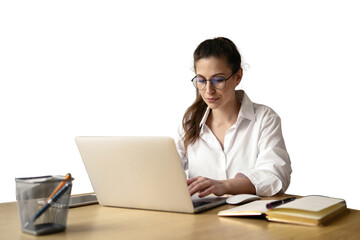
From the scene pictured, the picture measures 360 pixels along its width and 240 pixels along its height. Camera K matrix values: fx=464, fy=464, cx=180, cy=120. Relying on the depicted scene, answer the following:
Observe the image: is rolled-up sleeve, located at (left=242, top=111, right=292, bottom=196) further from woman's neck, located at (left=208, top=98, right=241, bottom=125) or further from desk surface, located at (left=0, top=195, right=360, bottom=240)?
desk surface, located at (left=0, top=195, right=360, bottom=240)

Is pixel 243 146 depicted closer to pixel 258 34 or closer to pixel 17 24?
pixel 258 34

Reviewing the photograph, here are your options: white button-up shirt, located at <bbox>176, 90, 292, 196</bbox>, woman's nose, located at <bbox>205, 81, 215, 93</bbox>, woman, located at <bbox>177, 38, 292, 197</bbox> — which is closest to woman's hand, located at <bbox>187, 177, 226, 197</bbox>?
woman, located at <bbox>177, 38, 292, 197</bbox>

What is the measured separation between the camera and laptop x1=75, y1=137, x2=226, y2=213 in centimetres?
156

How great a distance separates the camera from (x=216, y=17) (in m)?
4.08

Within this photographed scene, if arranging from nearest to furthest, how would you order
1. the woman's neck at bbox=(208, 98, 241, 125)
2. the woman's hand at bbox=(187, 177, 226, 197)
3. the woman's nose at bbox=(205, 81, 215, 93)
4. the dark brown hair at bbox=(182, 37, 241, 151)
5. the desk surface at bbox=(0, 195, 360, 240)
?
the desk surface at bbox=(0, 195, 360, 240) < the woman's hand at bbox=(187, 177, 226, 197) < the woman's nose at bbox=(205, 81, 215, 93) < the dark brown hair at bbox=(182, 37, 241, 151) < the woman's neck at bbox=(208, 98, 241, 125)

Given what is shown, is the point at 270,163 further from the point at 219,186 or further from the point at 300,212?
the point at 300,212

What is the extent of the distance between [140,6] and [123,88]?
0.77 metres

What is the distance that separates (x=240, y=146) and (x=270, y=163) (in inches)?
16.1

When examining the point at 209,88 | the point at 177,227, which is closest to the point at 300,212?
the point at 177,227

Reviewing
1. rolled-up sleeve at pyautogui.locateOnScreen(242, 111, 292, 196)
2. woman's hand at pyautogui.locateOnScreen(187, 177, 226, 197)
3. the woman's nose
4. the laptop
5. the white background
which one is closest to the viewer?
the laptop

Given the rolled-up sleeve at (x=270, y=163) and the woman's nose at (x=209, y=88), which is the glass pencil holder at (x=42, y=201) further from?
→ the woman's nose at (x=209, y=88)

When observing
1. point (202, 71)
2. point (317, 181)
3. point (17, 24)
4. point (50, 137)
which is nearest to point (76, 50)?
point (17, 24)

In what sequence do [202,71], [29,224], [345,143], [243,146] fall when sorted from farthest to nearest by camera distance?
[345,143] → [243,146] → [202,71] → [29,224]

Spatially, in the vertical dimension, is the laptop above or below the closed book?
above
